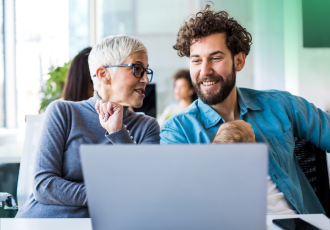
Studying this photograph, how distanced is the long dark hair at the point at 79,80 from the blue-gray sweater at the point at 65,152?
0.80 m

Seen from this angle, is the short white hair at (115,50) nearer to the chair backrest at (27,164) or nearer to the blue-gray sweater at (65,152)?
the blue-gray sweater at (65,152)

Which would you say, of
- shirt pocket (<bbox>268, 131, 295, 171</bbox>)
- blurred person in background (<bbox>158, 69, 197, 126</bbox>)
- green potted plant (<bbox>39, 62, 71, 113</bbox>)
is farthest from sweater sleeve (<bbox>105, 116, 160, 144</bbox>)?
blurred person in background (<bbox>158, 69, 197, 126</bbox>)

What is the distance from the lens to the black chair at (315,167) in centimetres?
136

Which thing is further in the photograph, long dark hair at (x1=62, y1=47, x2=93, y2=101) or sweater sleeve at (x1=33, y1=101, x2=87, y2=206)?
long dark hair at (x1=62, y1=47, x2=93, y2=101)

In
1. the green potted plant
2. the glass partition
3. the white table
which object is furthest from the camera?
the glass partition

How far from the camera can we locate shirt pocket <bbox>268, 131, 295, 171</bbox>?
1386mm

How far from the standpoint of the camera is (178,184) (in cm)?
60

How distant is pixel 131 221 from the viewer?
0.65 m

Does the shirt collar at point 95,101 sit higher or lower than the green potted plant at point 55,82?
lower

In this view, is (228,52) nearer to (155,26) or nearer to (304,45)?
(304,45)

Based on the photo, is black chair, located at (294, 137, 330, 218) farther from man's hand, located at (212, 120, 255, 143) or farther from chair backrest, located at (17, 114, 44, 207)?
chair backrest, located at (17, 114, 44, 207)

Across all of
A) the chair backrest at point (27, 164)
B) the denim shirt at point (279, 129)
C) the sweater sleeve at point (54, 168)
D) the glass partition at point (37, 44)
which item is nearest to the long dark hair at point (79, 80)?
the chair backrest at point (27, 164)

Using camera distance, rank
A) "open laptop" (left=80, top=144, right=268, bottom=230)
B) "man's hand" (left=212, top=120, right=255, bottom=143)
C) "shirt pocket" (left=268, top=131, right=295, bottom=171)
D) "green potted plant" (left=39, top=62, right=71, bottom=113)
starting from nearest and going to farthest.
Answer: "open laptop" (left=80, top=144, right=268, bottom=230), "man's hand" (left=212, top=120, right=255, bottom=143), "shirt pocket" (left=268, top=131, right=295, bottom=171), "green potted plant" (left=39, top=62, right=71, bottom=113)

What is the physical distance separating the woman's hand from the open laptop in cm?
80
